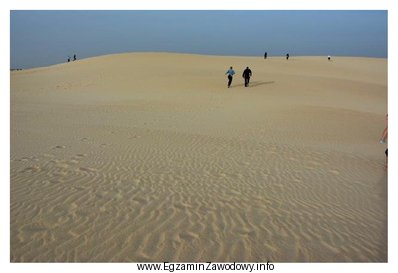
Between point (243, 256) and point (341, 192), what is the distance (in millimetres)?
3312

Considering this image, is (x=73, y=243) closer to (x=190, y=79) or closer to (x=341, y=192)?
(x=341, y=192)

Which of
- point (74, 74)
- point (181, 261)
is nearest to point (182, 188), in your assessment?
point (181, 261)

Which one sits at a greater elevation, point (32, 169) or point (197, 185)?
point (32, 169)

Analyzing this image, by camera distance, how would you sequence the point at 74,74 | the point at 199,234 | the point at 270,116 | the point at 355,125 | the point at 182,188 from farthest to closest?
1. the point at 74,74
2. the point at 270,116
3. the point at 355,125
4. the point at 182,188
5. the point at 199,234

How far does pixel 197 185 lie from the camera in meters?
6.87

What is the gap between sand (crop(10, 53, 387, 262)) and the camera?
4641 millimetres

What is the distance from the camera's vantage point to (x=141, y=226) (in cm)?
511

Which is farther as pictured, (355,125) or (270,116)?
(270,116)

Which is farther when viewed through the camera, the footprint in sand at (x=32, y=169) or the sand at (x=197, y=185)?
the footprint in sand at (x=32, y=169)

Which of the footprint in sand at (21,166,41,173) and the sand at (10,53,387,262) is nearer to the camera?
the sand at (10,53,387,262)

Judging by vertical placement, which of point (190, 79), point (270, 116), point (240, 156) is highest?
point (190, 79)

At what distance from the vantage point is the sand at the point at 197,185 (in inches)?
183

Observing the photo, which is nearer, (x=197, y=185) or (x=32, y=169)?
(x=197, y=185)

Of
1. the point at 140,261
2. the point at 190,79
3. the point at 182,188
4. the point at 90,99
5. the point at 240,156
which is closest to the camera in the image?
the point at 140,261
